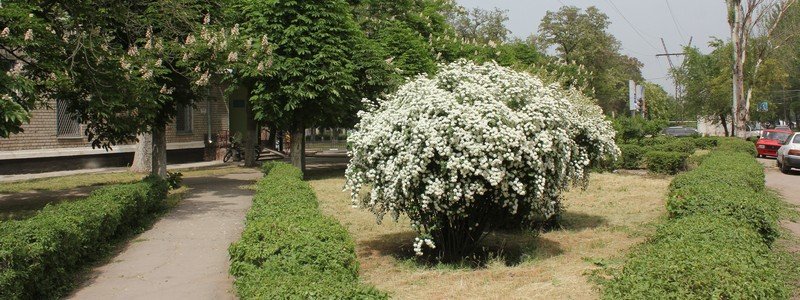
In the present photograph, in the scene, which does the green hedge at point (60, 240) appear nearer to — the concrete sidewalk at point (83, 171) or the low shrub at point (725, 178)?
the low shrub at point (725, 178)

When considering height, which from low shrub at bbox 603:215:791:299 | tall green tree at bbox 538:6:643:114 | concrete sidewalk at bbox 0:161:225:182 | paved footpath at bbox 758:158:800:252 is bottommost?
paved footpath at bbox 758:158:800:252

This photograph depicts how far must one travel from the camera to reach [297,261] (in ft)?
21.1

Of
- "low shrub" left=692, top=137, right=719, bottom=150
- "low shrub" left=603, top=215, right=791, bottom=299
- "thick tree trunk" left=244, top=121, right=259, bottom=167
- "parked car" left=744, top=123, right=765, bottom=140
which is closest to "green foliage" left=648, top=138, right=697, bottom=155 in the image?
"low shrub" left=692, top=137, right=719, bottom=150

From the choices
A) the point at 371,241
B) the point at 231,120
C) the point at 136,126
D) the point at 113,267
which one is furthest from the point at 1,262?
the point at 231,120

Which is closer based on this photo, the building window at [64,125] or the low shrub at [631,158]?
the low shrub at [631,158]

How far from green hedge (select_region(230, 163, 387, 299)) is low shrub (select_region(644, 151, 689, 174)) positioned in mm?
17421

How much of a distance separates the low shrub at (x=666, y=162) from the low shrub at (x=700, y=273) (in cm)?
1724

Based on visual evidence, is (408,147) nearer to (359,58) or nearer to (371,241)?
(371,241)

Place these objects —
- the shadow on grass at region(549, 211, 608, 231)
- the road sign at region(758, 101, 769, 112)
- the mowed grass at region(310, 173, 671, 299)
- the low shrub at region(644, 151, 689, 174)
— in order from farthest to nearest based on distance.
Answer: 1. the road sign at region(758, 101, 769, 112)
2. the low shrub at region(644, 151, 689, 174)
3. the shadow on grass at region(549, 211, 608, 231)
4. the mowed grass at region(310, 173, 671, 299)

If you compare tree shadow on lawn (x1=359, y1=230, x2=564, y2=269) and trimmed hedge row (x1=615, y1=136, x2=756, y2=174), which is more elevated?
trimmed hedge row (x1=615, y1=136, x2=756, y2=174)

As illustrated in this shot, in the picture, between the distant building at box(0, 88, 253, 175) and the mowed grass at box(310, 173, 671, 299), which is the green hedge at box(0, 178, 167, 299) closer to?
the mowed grass at box(310, 173, 671, 299)

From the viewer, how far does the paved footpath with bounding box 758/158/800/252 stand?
12773mm

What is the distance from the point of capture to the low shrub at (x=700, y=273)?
5.07 m

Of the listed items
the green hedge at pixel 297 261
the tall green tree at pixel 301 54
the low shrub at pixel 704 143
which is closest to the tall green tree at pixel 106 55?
the tall green tree at pixel 301 54
